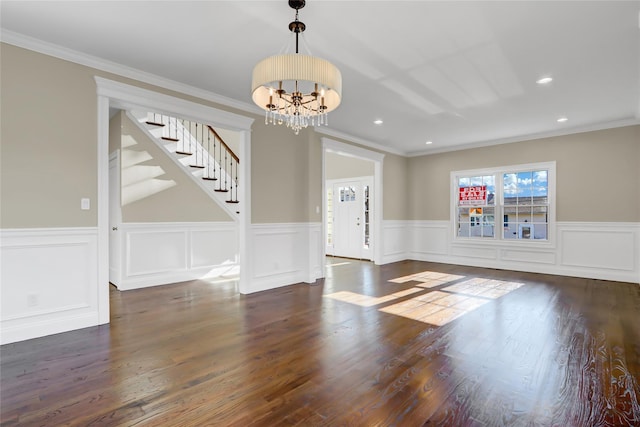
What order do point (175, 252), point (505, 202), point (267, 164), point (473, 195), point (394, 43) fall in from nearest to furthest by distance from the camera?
point (394, 43) → point (267, 164) → point (175, 252) → point (505, 202) → point (473, 195)

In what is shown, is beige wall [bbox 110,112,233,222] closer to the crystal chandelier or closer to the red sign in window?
the crystal chandelier

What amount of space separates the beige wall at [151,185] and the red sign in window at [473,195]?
5.57 metres

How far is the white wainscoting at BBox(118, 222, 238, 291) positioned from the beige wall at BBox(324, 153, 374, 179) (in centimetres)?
349

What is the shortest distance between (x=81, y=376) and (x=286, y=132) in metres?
3.97

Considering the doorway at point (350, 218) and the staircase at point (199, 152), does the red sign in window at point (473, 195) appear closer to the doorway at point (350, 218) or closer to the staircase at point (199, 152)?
the doorway at point (350, 218)

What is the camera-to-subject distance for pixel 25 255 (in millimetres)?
2971

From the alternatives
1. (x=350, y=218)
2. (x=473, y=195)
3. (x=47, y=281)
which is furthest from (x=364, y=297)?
(x=473, y=195)

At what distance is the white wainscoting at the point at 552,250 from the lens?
543 centimetres

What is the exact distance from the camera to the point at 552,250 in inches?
240

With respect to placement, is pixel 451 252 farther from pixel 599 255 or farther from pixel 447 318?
pixel 447 318

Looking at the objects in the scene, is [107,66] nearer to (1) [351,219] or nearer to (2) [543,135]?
(1) [351,219]

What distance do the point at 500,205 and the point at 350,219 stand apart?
11.2ft

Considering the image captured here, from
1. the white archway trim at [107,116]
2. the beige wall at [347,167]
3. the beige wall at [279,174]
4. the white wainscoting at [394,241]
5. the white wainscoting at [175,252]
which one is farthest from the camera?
the beige wall at [347,167]

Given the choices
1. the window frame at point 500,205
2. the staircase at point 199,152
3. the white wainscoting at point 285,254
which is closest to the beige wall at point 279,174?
the white wainscoting at point 285,254
